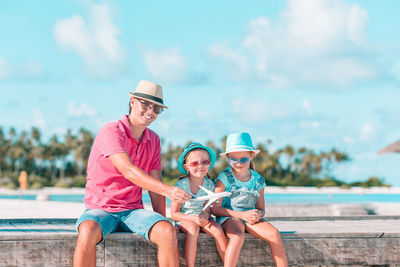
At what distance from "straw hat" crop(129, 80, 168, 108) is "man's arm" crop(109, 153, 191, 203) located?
658mm

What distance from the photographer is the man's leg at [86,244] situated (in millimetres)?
4609

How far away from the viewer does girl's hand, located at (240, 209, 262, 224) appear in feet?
17.4

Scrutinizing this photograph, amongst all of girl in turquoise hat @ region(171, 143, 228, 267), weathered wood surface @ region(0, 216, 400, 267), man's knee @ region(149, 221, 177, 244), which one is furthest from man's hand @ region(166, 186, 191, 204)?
weathered wood surface @ region(0, 216, 400, 267)

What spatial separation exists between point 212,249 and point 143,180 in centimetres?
126

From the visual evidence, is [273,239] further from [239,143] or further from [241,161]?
[239,143]

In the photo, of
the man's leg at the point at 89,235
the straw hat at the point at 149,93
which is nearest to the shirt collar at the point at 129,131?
the straw hat at the point at 149,93

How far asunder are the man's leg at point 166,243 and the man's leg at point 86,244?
0.51 m

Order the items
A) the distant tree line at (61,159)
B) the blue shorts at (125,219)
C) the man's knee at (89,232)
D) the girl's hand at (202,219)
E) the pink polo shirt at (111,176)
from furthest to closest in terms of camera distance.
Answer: the distant tree line at (61,159)
the girl's hand at (202,219)
the pink polo shirt at (111,176)
the blue shorts at (125,219)
the man's knee at (89,232)

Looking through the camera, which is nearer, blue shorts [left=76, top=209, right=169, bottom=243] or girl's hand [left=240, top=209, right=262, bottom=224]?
blue shorts [left=76, top=209, right=169, bottom=243]

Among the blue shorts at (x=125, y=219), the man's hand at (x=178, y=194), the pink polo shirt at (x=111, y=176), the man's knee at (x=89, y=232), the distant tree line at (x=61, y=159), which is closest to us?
the man's hand at (x=178, y=194)

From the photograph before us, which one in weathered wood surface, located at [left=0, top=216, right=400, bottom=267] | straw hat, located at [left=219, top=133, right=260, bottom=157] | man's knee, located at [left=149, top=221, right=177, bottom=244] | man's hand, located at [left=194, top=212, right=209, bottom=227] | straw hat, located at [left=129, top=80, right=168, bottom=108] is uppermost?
straw hat, located at [left=129, top=80, right=168, bottom=108]

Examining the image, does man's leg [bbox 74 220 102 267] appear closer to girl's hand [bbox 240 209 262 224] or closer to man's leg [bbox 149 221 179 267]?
man's leg [bbox 149 221 179 267]

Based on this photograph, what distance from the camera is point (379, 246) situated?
596cm

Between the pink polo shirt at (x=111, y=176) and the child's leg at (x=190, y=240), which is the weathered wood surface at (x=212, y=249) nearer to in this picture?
the child's leg at (x=190, y=240)
